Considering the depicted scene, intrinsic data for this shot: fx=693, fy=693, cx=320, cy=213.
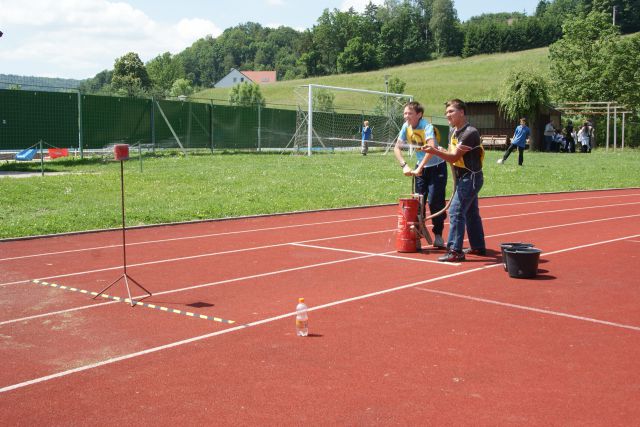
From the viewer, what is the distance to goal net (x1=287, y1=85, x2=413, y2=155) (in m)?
36.2

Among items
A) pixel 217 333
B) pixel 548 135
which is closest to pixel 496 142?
pixel 548 135

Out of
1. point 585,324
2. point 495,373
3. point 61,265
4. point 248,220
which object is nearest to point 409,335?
point 495,373

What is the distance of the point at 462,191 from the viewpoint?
30.7ft

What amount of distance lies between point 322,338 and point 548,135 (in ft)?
130

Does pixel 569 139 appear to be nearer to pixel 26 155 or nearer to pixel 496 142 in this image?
pixel 496 142

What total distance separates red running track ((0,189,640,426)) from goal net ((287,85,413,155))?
76.8 feet

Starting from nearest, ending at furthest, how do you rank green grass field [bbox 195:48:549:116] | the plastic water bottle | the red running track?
the red running track, the plastic water bottle, green grass field [bbox 195:48:549:116]

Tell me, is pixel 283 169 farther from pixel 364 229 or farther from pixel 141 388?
pixel 141 388

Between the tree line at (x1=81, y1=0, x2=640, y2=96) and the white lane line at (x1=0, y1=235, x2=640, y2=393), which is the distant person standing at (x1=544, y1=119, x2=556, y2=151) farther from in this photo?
the tree line at (x1=81, y1=0, x2=640, y2=96)

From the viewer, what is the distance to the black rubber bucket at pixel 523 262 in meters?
8.32

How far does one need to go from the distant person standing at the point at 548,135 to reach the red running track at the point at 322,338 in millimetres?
32826

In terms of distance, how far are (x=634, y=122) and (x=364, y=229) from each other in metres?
40.7

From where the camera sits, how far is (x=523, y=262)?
8.35 meters

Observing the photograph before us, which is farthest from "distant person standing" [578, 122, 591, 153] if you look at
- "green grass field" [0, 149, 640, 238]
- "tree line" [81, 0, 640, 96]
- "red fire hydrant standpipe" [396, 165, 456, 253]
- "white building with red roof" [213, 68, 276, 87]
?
"white building with red roof" [213, 68, 276, 87]
